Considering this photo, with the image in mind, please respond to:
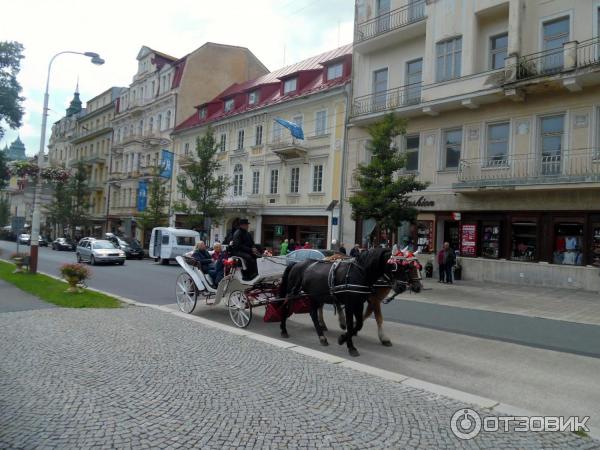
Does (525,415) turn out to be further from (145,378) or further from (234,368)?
(145,378)

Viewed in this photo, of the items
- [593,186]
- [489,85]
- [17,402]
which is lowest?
[17,402]

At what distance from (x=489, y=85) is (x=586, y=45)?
11.3 feet

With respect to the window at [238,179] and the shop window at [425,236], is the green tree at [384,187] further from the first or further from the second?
the window at [238,179]

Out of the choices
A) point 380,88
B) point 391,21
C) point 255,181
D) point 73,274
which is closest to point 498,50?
point 391,21

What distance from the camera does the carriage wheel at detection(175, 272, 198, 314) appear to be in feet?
33.3

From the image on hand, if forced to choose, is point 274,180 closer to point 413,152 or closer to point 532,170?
point 413,152

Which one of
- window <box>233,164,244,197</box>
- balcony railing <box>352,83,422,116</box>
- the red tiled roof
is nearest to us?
balcony railing <box>352,83,422,116</box>

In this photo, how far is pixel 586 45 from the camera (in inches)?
650

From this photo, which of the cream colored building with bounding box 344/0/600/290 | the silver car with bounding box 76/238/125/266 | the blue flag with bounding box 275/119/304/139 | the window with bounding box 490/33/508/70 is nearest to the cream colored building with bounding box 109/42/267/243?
the silver car with bounding box 76/238/125/266

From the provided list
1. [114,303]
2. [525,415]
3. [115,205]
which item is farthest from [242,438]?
[115,205]

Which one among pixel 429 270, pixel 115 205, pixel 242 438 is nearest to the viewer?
pixel 242 438

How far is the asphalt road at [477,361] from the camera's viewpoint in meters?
5.37

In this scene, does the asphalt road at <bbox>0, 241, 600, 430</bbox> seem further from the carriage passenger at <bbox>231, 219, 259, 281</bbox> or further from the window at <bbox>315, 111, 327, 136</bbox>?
the window at <bbox>315, 111, 327, 136</bbox>

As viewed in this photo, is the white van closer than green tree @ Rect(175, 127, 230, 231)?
Yes
